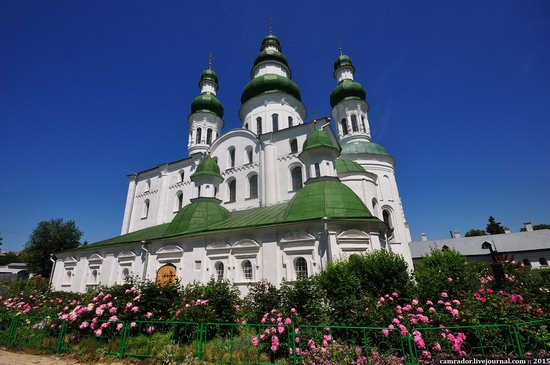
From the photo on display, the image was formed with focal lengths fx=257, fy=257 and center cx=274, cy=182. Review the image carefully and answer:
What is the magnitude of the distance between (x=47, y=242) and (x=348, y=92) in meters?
43.2

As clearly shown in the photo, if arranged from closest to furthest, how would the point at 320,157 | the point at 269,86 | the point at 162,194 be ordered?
the point at 320,157 → the point at 269,86 → the point at 162,194

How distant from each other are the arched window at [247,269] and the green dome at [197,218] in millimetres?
3217

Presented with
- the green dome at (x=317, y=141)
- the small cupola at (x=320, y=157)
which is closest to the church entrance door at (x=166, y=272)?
the small cupola at (x=320, y=157)

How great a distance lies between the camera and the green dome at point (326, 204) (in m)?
12.2

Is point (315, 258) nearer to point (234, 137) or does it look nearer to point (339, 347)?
point (339, 347)

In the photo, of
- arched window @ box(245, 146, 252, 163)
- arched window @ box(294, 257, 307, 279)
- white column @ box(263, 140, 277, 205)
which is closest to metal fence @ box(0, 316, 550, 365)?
arched window @ box(294, 257, 307, 279)

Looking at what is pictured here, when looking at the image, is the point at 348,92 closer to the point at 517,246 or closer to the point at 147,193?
the point at 147,193

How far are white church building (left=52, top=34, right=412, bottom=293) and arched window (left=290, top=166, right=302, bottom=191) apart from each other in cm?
7

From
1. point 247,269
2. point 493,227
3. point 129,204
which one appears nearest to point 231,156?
point 247,269

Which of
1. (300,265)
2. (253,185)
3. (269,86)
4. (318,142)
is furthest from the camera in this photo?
(269,86)

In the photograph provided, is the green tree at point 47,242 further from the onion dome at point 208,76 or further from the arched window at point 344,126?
the arched window at point 344,126

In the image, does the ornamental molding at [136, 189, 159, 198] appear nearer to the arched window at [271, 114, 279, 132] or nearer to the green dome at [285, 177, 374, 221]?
the arched window at [271, 114, 279, 132]

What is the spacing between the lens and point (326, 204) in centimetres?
1255

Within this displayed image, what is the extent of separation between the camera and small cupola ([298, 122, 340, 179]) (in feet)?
50.6
